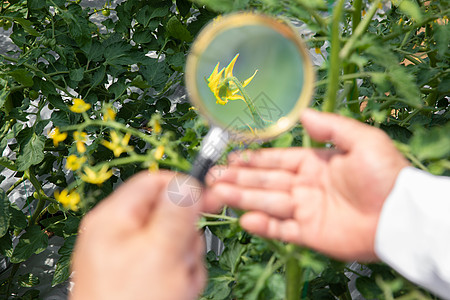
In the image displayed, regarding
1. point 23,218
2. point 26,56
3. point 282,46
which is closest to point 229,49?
point 282,46

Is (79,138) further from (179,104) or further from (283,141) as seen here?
(179,104)

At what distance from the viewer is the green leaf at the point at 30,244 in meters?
1.12

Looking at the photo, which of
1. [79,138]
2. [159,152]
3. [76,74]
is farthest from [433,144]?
[76,74]

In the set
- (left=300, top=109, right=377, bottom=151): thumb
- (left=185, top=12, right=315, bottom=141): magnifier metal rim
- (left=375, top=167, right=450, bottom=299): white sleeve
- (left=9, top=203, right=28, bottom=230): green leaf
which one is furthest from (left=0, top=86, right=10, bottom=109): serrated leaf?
(left=375, top=167, right=450, bottom=299): white sleeve

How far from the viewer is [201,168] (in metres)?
0.55

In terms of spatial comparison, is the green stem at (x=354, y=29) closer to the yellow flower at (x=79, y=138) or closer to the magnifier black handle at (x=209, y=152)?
the magnifier black handle at (x=209, y=152)

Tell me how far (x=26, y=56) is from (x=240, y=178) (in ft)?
2.29

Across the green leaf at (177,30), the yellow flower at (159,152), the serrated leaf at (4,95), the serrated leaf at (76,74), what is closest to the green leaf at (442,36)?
the yellow flower at (159,152)

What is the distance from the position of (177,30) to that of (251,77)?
1.24 feet

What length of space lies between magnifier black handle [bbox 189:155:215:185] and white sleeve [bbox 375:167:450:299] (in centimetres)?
23

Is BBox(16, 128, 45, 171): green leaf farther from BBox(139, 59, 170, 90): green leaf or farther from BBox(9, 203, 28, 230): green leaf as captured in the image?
BBox(139, 59, 170, 90): green leaf

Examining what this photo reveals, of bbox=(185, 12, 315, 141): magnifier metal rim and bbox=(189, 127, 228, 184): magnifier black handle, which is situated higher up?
bbox=(185, 12, 315, 141): magnifier metal rim

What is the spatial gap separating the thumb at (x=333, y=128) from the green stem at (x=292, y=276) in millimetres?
156

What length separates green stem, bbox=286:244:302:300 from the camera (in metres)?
0.57
